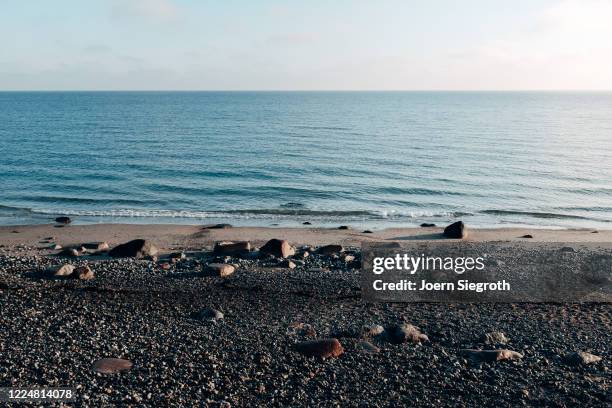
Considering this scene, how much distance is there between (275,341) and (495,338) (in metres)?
5.38

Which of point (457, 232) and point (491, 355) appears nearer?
point (491, 355)

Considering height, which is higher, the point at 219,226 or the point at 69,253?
the point at 69,253

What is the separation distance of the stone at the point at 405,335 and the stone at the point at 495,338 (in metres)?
1.43

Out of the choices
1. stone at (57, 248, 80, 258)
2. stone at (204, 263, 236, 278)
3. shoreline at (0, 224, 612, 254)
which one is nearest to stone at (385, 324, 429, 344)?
stone at (204, 263, 236, 278)

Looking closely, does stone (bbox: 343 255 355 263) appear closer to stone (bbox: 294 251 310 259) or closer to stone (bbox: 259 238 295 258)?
stone (bbox: 294 251 310 259)

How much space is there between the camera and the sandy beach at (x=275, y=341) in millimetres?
11609

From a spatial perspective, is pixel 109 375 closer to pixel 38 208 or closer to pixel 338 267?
pixel 338 267

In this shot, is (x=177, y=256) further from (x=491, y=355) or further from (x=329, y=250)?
(x=491, y=355)

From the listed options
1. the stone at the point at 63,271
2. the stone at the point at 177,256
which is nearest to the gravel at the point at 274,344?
the stone at the point at 63,271

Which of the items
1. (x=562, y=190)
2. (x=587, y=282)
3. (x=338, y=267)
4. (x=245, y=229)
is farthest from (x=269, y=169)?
(x=587, y=282)

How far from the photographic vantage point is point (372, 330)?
1470 centimetres

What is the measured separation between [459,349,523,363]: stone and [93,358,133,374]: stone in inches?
296

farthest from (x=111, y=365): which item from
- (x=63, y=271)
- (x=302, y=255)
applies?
(x=302, y=255)

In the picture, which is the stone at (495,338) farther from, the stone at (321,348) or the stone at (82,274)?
the stone at (82,274)
